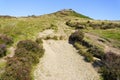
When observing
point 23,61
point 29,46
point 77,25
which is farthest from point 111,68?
point 77,25

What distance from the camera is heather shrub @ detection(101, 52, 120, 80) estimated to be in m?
25.2

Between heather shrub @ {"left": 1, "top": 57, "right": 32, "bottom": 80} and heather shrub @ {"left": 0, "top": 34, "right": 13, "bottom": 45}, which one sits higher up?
heather shrub @ {"left": 0, "top": 34, "right": 13, "bottom": 45}

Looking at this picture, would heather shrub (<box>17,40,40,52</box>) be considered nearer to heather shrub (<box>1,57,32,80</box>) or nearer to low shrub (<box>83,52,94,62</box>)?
heather shrub (<box>1,57,32,80</box>)

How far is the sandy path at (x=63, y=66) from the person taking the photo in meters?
24.2

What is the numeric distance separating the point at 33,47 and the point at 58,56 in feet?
11.4

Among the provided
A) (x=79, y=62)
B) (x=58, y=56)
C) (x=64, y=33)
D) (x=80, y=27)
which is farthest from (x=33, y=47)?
(x=80, y=27)

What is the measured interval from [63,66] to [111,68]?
5332 millimetres

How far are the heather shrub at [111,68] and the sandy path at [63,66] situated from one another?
38.5 inches

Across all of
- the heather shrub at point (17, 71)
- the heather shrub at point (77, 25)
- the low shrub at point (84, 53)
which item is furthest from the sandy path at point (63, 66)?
the heather shrub at point (77, 25)

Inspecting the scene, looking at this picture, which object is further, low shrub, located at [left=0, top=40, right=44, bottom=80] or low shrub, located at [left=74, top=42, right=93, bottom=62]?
low shrub, located at [left=74, top=42, right=93, bottom=62]

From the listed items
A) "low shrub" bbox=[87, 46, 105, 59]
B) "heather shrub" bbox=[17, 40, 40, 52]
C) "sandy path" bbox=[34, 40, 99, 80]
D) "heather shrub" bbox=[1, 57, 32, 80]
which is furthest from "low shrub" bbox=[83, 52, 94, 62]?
"heather shrub" bbox=[1, 57, 32, 80]

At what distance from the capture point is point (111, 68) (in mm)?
26359

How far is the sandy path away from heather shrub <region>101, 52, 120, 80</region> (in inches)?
38.5

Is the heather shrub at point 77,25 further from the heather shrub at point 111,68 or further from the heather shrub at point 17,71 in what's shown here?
the heather shrub at point 17,71
